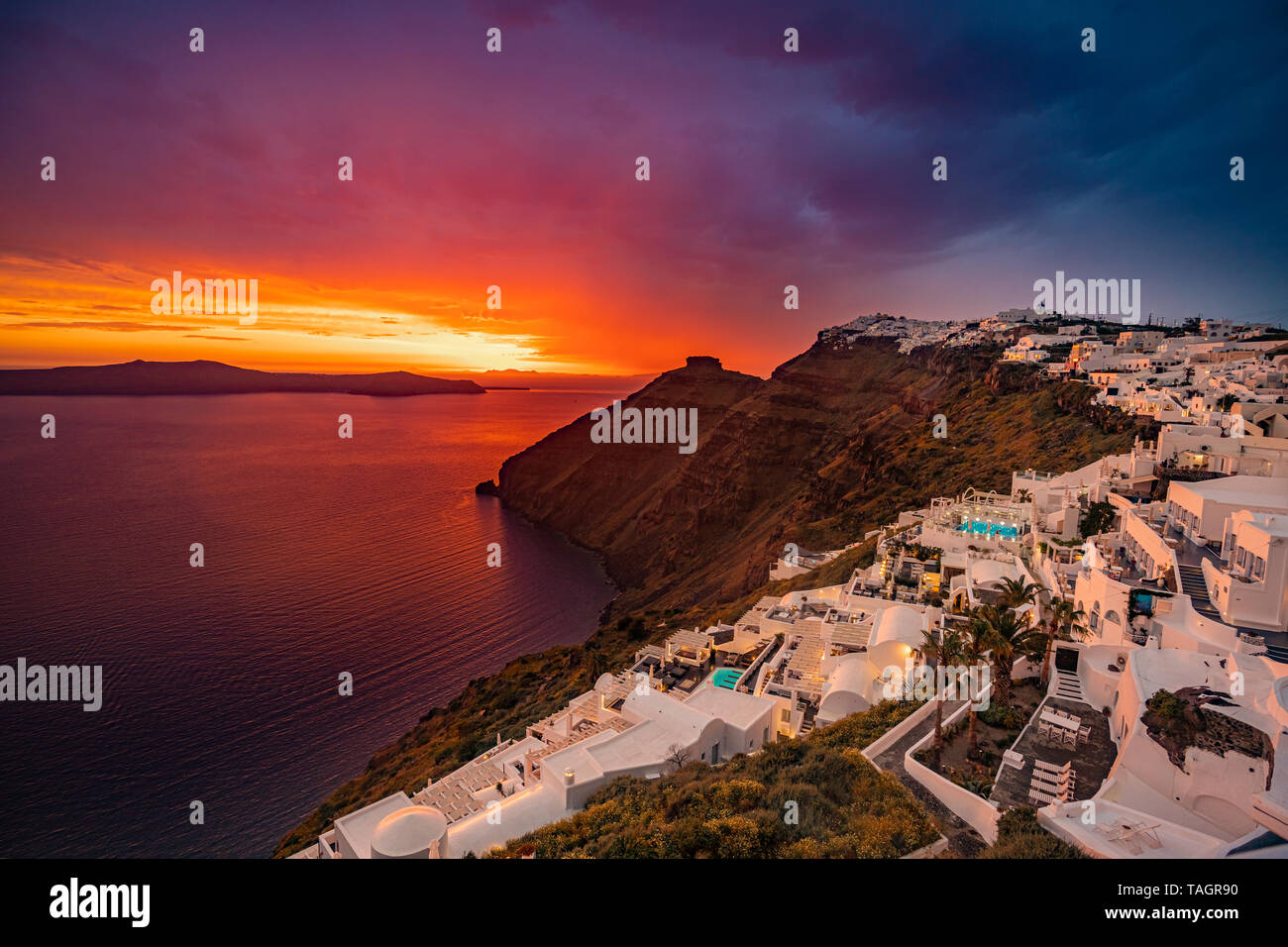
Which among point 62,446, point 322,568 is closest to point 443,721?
point 322,568

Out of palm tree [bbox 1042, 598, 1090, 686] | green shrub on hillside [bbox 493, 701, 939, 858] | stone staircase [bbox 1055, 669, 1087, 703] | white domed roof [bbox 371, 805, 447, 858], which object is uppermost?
palm tree [bbox 1042, 598, 1090, 686]

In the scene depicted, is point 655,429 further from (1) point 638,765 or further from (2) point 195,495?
(1) point 638,765

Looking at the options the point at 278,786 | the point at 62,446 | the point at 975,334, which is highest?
the point at 975,334

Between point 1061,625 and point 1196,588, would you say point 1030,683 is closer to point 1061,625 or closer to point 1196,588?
point 1061,625

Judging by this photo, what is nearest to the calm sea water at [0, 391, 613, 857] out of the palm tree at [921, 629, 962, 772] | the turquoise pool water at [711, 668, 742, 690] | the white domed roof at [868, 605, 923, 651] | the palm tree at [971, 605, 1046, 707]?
the turquoise pool water at [711, 668, 742, 690]

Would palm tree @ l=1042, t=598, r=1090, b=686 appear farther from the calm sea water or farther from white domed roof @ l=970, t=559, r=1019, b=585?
the calm sea water
